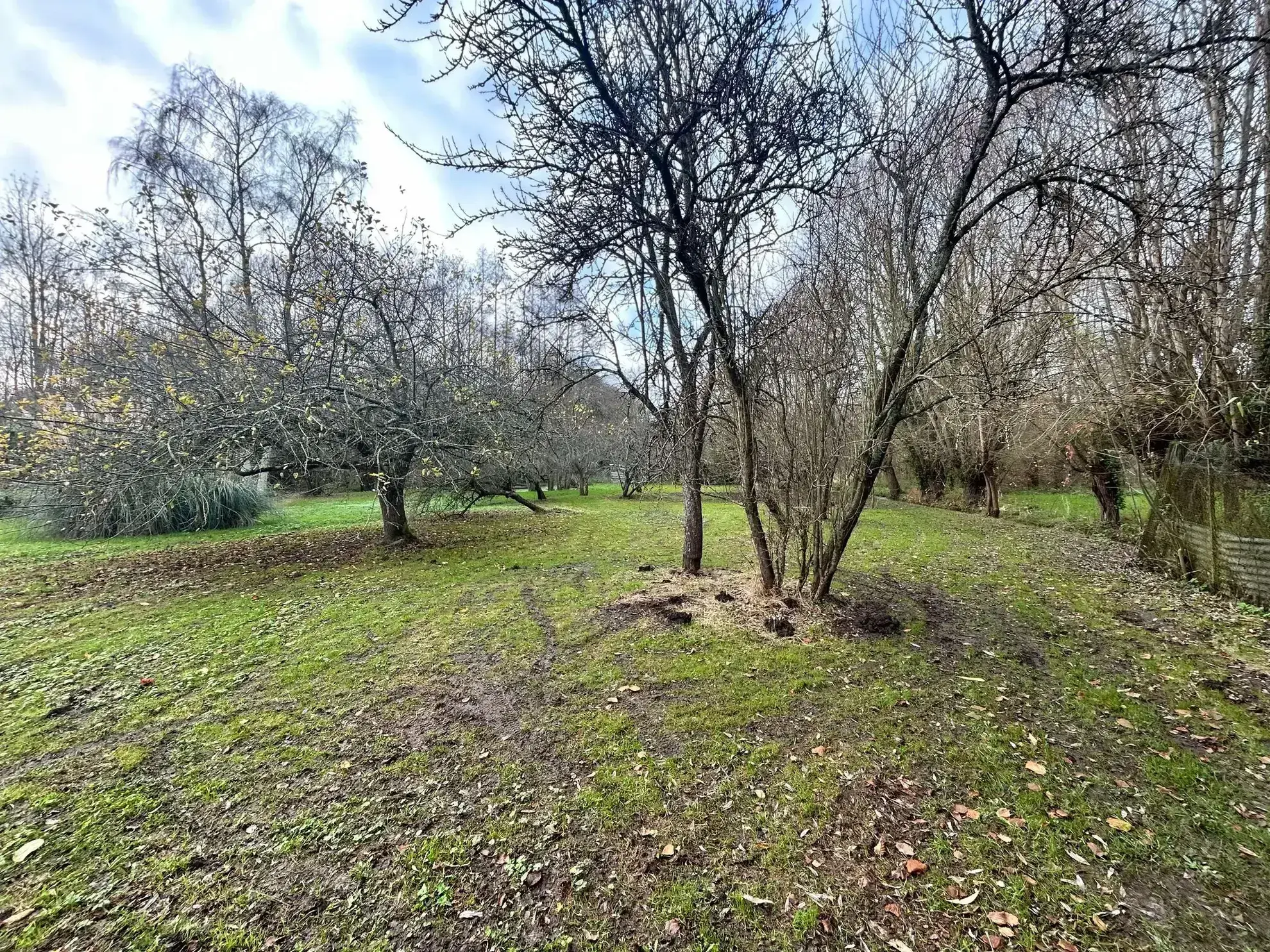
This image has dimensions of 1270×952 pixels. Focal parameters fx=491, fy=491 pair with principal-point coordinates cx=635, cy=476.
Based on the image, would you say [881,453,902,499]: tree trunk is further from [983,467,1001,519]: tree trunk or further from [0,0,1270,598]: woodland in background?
[0,0,1270,598]: woodland in background

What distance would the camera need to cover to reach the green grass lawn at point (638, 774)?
1893 millimetres

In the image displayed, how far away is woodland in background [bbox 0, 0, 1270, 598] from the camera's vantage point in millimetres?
3521

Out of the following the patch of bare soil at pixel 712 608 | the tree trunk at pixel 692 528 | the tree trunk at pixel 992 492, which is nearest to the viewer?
the patch of bare soil at pixel 712 608

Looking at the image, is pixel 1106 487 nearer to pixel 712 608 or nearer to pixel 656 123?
pixel 712 608

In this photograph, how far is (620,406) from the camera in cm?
1838

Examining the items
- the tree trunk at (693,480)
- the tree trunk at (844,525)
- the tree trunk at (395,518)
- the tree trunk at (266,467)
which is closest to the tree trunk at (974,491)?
the tree trunk at (693,480)

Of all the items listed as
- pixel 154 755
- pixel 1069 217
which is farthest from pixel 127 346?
pixel 1069 217

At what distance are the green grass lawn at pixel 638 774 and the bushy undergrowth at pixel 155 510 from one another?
10.7 ft

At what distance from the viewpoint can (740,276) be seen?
476 cm

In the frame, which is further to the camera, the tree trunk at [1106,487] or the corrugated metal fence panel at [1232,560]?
the tree trunk at [1106,487]

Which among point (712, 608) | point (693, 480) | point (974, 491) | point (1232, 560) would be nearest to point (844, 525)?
point (712, 608)

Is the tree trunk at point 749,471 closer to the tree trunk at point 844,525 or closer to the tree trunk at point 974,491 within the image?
the tree trunk at point 844,525

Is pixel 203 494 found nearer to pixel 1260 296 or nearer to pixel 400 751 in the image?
pixel 400 751

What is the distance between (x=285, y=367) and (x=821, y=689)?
24.2 feet
